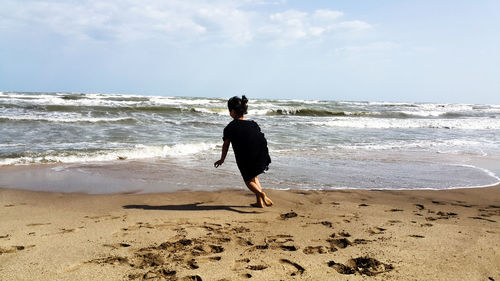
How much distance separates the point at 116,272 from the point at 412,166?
6931 millimetres

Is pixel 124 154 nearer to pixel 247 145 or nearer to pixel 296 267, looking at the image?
pixel 247 145

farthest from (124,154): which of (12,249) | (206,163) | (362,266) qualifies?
(362,266)

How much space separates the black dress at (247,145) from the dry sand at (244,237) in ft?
1.70

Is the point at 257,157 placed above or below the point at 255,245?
above

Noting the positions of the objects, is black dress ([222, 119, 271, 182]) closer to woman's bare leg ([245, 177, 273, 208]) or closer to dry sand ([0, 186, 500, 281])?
woman's bare leg ([245, 177, 273, 208])

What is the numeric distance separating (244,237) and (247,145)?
4.68 ft

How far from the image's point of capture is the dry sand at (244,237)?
2682 millimetres

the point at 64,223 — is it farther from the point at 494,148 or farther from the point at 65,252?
the point at 494,148

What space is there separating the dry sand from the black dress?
0.52 meters

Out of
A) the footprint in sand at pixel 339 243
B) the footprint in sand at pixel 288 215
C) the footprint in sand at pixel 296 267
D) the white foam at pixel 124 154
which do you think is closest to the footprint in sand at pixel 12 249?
the footprint in sand at pixel 296 267

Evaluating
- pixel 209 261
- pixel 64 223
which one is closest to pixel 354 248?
pixel 209 261

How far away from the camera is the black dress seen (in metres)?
4.59

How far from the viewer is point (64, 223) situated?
152 inches

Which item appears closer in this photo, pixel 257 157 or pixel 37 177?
pixel 257 157
